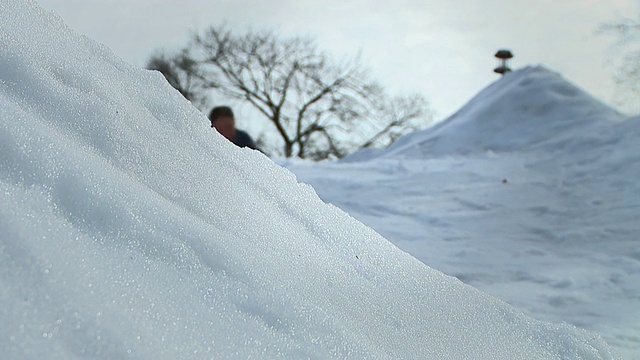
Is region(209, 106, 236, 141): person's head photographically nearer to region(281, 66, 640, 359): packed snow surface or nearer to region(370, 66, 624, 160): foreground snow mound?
region(281, 66, 640, 359): packed snow surface

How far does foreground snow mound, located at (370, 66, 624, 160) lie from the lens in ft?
26.0

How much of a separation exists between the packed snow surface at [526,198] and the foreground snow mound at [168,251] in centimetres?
149

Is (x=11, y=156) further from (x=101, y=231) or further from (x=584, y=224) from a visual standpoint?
→ (x=584, y=224)

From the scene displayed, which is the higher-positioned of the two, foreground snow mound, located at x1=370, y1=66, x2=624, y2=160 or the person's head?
foreground snow mound, located at x1=370, y1=66, x2=624, y2=160

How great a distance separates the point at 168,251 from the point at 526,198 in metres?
5.39

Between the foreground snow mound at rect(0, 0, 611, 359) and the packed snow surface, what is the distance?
4.88 ft

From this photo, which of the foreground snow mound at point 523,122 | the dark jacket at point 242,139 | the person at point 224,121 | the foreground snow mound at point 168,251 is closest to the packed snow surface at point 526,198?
the foreground snow mound at point 523,122

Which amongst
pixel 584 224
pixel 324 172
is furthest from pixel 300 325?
pixel 324 172

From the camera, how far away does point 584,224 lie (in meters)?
5.36

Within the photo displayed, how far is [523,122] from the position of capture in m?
8.84

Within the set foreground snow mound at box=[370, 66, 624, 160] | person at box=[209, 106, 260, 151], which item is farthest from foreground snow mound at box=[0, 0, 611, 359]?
foreground snow mound at box=[370, 66, 624, 160]

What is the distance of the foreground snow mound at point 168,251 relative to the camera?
0.97 meters

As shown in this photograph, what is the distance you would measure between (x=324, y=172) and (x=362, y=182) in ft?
1.84

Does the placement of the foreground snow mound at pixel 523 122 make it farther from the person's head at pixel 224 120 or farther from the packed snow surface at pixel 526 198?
the person's head at pixel 224 120
